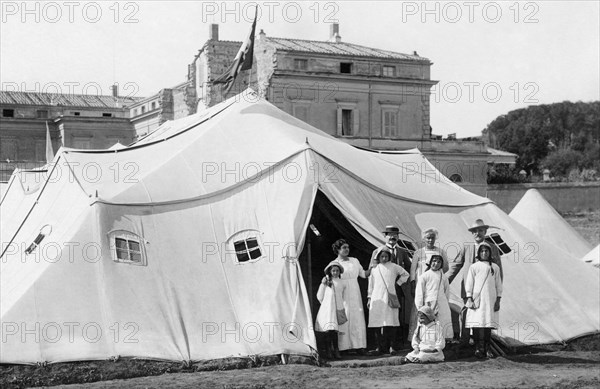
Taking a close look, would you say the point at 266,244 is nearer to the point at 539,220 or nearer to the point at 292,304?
the point at 292,304

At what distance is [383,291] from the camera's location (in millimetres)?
11602

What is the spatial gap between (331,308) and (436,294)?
4.45 ft

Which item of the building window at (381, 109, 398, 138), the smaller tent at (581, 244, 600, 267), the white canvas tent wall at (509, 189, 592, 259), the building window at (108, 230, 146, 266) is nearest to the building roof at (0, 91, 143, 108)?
the building window at (381, 109, 398, 138)

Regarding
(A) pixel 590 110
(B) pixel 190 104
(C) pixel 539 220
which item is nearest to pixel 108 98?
(B) pixel 190 104

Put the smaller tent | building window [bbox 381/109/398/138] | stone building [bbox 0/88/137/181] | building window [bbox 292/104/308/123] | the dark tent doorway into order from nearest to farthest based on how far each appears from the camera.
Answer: the dark tent doorway → the smaller tent → building window [bbox 292/104/308/123] → building window [bbox 381/109/398/138] → stone building [bbox 0/88/137/181]

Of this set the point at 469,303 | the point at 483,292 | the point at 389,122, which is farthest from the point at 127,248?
the point at 389,122

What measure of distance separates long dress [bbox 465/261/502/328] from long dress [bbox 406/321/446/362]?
1.99 ft

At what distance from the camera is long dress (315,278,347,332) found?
1128 cm

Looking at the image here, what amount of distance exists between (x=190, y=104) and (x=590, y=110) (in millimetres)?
48225

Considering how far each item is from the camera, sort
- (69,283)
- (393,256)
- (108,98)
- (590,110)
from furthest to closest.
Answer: (590,110)
(108,98)
(393,256)
(69,283)

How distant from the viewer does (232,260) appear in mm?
12148

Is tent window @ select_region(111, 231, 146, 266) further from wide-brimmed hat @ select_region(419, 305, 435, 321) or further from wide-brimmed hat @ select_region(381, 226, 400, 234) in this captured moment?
wide-brimmed hat @ select_region(419, 305, 435, 321)

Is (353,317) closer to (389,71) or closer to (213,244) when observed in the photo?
(213,244)

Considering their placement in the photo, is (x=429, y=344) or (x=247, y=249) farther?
(x=247, y=249)
